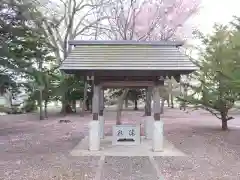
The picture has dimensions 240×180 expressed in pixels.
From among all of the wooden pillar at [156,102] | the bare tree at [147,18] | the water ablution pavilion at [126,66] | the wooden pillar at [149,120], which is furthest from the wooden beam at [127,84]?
the bare tree at [147,18]

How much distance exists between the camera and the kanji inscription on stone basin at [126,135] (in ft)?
37.8

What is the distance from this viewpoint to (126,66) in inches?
387

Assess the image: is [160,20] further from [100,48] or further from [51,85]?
[100,48]

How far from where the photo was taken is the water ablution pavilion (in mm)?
9797

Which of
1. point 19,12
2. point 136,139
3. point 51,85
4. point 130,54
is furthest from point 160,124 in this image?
point 51,85

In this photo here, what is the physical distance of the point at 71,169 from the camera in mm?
7656

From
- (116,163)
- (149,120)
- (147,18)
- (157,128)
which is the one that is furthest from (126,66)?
(147,18)

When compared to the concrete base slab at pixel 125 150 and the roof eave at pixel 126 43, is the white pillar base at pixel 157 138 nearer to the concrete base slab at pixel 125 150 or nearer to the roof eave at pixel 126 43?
the concrete base slab at pixel 125 150

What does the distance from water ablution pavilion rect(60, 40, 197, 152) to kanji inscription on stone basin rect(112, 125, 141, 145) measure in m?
1.06

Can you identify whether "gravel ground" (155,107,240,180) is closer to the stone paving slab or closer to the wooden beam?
the stone paving slab

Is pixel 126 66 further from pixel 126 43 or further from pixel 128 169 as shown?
pixel 128 169

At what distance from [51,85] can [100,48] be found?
1407 cm

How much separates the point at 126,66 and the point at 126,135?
277 cm

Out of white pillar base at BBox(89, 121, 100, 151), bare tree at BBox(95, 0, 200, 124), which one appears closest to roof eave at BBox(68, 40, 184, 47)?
white pillar base at BBox(89, 121, 100, 151)
